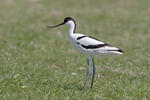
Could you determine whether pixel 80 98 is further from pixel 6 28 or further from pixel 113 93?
pixel 6 28

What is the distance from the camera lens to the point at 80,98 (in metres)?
7.51

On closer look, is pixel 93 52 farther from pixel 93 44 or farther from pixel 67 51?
pixel 67 51

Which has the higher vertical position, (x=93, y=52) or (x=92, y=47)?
(x=92, y=47)

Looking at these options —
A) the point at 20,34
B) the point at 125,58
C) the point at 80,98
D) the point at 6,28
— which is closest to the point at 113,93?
the point at 80,98

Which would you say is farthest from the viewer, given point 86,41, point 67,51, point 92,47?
point 67,51

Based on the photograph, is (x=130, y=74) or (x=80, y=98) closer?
(x=80, y=98)

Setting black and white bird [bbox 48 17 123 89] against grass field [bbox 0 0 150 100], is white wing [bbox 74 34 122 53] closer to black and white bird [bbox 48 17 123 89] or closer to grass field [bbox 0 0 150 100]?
black and white bird [bbox 48 17 123 89]

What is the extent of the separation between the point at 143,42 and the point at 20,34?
6068mm

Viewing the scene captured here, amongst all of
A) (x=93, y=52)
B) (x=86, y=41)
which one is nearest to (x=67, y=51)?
(x=86, y=41)

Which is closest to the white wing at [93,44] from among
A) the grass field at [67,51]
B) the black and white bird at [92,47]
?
the black and white bird at [92,47]

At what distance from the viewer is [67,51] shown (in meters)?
13.6

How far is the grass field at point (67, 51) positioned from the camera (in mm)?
8188

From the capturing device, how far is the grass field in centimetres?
819

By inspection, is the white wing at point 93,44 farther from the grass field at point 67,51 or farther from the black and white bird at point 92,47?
the grass field at point 67,51
